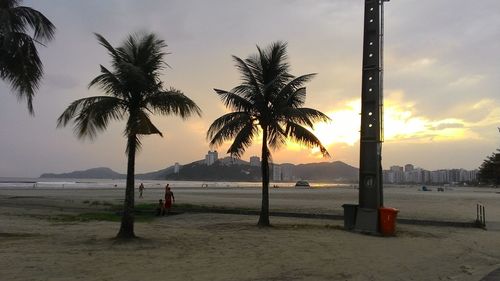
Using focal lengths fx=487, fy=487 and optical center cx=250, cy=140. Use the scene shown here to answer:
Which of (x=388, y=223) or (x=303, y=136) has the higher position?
(x=303, y=136)

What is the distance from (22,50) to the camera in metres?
14.3

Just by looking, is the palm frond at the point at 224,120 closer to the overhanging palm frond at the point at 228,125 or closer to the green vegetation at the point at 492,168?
the overhanging palm frond at the point at 228,125

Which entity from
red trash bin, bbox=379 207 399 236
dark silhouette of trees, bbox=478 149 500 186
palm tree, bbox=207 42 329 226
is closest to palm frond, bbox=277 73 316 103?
palm tree, bbox=207 42 329 226

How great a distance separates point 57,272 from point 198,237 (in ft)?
21.5

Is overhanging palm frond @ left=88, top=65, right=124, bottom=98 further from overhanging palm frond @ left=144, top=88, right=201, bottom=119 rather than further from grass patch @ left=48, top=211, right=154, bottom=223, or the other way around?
grass patch @ left=48, top=211, right=154, bottom=223

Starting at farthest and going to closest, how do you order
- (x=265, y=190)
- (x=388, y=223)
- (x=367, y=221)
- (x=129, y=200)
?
(x=265, y=190) → (x=367, y=221) → (x=388, y=223) → (x=129, y=200)

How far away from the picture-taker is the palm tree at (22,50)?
1408 cm

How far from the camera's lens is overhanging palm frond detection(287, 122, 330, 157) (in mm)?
18469

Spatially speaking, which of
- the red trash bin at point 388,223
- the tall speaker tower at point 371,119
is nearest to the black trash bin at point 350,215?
the tall speaker tower at point 371,119

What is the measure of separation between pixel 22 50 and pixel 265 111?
873 centimetres

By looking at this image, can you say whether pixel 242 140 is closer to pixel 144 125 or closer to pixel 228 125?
pixel 228 125

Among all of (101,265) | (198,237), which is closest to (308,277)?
(101,265)

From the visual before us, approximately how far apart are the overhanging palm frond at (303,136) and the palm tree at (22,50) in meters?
9.03

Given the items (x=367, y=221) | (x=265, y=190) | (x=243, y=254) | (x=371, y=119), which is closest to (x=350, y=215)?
(x=367, y=221)
